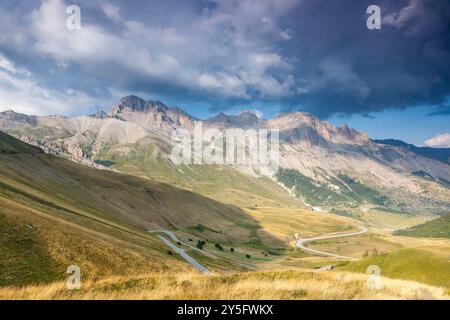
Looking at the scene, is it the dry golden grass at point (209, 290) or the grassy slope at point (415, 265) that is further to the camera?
the grassy slope at point (415, 265)

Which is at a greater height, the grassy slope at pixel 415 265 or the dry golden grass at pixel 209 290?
the dry golden grass at pixel 209 290

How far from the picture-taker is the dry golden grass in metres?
13.8

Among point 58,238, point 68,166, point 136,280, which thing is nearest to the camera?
point 136,280

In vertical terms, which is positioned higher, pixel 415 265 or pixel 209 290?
pixel 209 290

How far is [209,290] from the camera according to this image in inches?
616

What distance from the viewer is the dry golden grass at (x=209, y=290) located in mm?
13781

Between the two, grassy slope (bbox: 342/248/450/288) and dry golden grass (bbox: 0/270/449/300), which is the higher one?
dry golden grass (bbox: 0/270/449/300)

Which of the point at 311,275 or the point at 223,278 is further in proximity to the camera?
the point at 311,275

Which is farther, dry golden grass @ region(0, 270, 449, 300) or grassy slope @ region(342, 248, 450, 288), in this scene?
grassy slope @ region(342, 248, 450, 288)

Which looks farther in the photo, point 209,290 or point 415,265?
point 415,265
